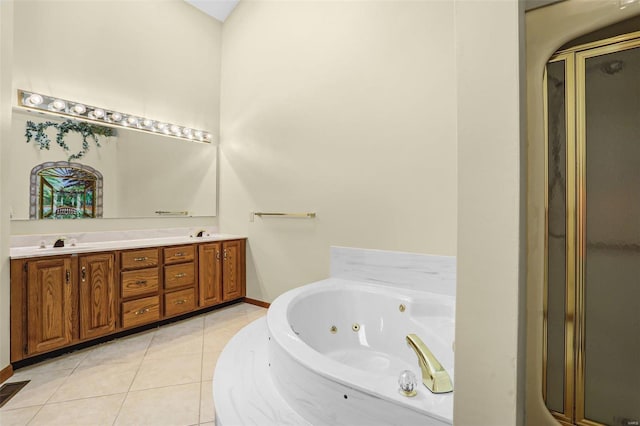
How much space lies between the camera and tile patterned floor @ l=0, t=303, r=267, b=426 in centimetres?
160

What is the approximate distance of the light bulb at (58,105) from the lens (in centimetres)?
253

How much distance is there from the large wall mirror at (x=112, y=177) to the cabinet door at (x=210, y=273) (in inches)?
24.5

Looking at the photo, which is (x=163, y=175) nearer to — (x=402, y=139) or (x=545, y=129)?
(x=402, y=139)

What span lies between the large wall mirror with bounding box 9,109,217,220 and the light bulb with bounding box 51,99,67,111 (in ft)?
0.27

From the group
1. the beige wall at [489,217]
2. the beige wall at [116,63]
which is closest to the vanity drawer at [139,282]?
the beige wall at [116,63]

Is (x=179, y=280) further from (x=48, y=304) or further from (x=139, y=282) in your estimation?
(x=48, y=304)

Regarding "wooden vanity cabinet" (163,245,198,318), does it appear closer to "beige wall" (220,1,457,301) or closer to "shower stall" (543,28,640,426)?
"beige wall" (220,1,457,301)

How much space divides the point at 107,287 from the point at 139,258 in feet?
1.03

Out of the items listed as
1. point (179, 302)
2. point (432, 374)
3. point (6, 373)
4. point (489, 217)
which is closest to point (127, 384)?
point (6, 373)

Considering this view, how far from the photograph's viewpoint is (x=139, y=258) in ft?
8.58

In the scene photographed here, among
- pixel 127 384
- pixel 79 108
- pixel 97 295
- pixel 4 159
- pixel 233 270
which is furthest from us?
pixel 233 270

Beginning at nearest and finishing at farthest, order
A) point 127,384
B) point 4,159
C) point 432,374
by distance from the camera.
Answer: point 432,374 → point 127,384 → point 4,159

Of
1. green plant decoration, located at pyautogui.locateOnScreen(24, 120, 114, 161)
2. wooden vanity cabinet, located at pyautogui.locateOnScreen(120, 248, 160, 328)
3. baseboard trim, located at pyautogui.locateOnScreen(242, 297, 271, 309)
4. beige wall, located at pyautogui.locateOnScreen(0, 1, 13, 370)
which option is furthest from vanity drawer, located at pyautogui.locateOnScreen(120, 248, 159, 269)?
baseboard trim, located at pyautogui.locateOnScreen(242, 297, 271, 309)

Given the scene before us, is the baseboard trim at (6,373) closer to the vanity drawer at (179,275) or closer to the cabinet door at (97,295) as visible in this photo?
the cabinet door at (97,295)
